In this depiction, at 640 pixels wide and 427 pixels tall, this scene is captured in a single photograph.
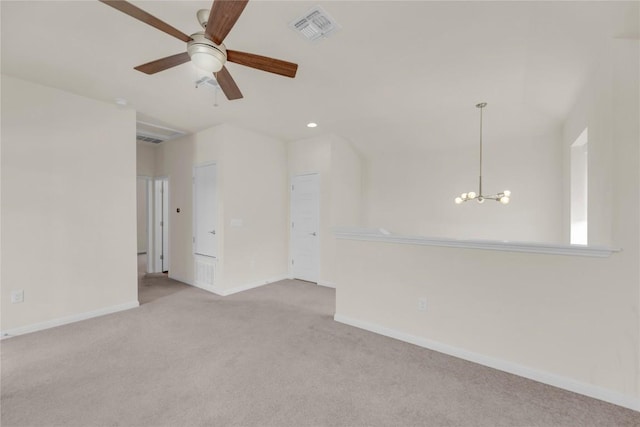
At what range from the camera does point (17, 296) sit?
284cm

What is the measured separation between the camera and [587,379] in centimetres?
200

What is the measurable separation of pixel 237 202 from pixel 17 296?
265 centimetres

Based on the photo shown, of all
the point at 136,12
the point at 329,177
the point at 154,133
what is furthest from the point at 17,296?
the point at 329,177

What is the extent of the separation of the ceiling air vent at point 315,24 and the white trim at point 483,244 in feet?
6.24

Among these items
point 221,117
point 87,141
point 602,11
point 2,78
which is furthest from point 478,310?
point 2,78

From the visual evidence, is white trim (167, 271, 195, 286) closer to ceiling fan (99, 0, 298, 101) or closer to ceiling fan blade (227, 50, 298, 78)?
ceiling fan (99, 0, 298, 101)

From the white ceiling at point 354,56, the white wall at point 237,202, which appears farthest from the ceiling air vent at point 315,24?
the white wall at point 237,202

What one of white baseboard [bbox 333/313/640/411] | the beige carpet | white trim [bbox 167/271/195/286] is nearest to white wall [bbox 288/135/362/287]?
the beige carpet

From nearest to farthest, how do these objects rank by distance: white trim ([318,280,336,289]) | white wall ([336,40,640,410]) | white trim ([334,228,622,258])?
white wall ([336,40,640,410]), white trim ([334,228,622,258]), white trim ([318,280,336,289])

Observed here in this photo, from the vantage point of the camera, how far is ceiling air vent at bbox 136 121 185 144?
4383mm

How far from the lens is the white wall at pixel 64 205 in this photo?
111 inches

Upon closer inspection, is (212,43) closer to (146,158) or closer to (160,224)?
(146,158)

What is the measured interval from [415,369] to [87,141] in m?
4.31

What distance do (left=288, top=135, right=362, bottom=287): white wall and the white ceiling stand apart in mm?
927
